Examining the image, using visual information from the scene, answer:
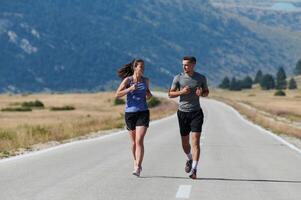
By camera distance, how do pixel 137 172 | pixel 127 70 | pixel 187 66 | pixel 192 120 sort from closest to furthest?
pixel 187 66
pixel 137 172
pixel 192 120
pixel 127 70

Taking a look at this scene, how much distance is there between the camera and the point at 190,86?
1345cm

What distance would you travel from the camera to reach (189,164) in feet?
45.7

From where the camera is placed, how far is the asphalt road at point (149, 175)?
11.2 m

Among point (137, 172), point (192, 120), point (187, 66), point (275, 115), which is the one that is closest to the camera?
point (187, 66)

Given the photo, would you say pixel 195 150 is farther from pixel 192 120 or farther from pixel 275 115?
pixel 275 115

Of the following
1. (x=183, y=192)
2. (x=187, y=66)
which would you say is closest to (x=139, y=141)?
(x=187, y=66)

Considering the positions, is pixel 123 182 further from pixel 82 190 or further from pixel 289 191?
pixel 289 191

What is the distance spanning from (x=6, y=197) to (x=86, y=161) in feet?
20.8

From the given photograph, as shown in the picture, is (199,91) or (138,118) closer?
(199,91)

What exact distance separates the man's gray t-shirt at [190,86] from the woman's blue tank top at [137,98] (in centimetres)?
53

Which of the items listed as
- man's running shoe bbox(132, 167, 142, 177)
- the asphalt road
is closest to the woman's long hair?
man's running shoe bbox(132, 167, 142, 177)

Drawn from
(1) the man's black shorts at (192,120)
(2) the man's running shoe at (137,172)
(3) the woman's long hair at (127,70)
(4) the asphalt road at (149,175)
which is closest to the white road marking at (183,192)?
(4) the asphalt road at (149,175)

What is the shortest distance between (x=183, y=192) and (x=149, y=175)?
253 cm

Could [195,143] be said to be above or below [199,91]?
below
